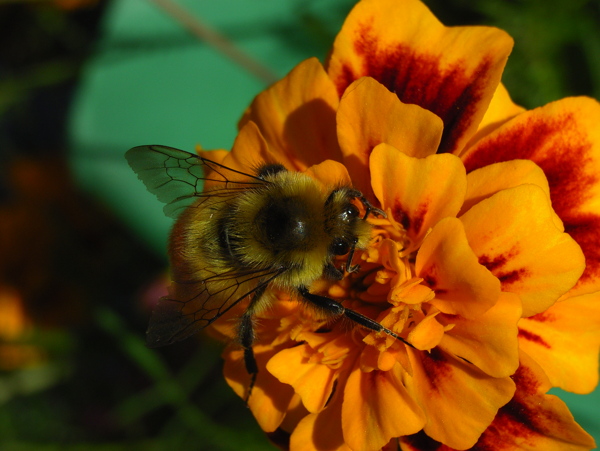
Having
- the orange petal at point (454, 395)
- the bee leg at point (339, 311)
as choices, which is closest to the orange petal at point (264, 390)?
the bee leg at point (339, 311)

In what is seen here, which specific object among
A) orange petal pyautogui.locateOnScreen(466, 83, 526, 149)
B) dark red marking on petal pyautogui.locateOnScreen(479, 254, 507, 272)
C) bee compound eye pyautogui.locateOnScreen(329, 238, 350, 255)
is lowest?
dark red marking on petal pyautogui.locateOnScreen(479, 254, 507, 272)

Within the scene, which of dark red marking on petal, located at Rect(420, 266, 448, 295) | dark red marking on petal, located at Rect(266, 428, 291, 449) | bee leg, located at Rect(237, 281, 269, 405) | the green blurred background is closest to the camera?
dark red marking on petal, located at Rect(420, 266, 448, 295)

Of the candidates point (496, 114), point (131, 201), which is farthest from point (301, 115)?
point (131, 201)

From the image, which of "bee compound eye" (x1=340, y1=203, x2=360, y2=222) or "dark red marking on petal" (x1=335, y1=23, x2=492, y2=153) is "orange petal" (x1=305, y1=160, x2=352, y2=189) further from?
"dark red marking on petal" (x1=335, y1=23, x2=492, y2=153)

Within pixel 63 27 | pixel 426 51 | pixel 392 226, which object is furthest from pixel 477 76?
pixel 63 27

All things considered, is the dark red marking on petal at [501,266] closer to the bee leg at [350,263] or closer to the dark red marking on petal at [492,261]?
the dark red marking on petal at [492,261]

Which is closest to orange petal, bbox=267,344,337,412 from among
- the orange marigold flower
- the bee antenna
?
the orange marigold flower
